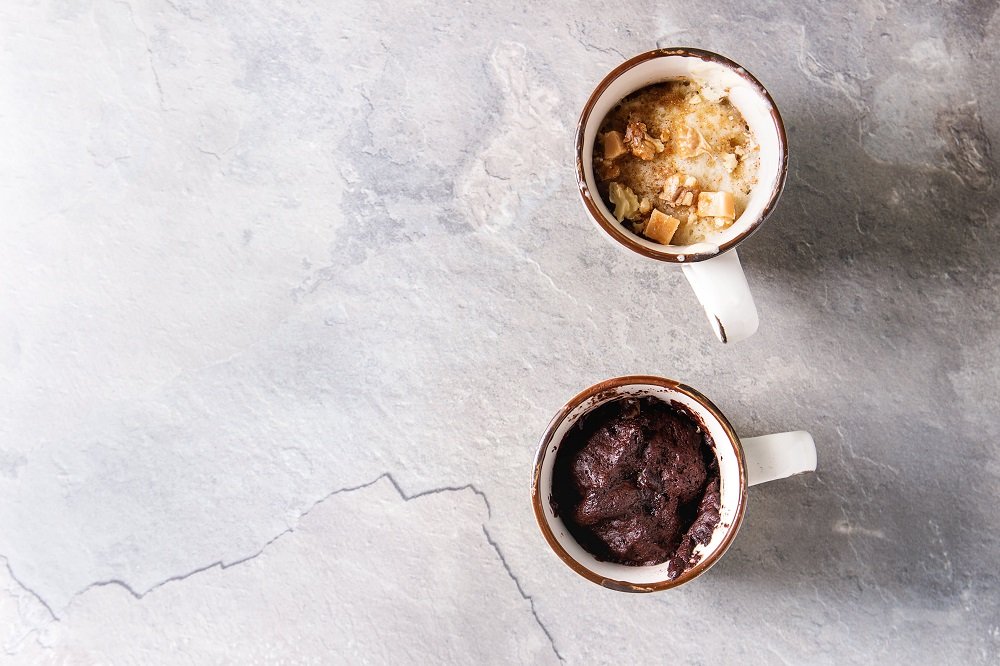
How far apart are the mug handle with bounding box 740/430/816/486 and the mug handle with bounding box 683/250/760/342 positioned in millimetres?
176

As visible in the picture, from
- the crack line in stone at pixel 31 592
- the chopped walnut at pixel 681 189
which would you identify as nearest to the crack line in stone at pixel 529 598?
the chopped walnut at pixel 681 189

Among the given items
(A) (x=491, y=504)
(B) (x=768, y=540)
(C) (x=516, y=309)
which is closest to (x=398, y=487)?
(A) (x=491, y=504)

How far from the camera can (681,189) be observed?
1.08 m

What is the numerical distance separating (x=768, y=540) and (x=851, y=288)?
0.47m

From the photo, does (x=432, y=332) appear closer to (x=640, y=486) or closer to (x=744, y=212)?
(x=640, y=486)

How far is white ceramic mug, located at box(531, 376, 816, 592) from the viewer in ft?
3.38

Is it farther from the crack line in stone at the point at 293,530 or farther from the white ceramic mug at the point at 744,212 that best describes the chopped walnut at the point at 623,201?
the crack line in stone at the point at 293,530

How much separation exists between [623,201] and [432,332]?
16.4 inches

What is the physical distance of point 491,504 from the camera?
1.26m

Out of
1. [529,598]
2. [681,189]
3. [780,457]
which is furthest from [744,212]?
[529,598]

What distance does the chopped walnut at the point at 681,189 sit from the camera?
107 centimetres

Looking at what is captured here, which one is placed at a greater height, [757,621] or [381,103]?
[381,103]

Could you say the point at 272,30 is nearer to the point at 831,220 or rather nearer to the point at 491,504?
the point at 491,504

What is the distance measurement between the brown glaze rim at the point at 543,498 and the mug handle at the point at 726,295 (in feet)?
0.36
